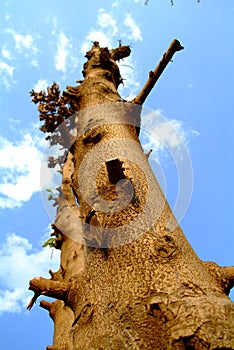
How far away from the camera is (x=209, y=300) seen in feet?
3.74

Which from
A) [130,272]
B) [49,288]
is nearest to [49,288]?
[49,288]

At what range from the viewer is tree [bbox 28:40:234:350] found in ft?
3.56

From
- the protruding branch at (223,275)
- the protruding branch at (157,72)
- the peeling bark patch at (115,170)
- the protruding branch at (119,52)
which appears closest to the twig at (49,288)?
the peeling bark patch at (115,170)

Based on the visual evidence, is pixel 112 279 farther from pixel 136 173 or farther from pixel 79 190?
pixel 79 190

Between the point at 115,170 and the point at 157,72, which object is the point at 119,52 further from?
the point at 115,170

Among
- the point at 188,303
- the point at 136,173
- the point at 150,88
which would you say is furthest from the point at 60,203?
the point at 188,303

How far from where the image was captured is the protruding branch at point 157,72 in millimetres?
2938

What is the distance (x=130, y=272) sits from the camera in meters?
1.35

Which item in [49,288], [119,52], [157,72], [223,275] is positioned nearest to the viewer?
[223,275]

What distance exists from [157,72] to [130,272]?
86.5 inches

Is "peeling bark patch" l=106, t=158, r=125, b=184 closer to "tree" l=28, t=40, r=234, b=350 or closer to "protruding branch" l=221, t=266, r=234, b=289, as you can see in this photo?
"tree" l=28, t=40, r=234, b=350

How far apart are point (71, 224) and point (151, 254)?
9.81 ft

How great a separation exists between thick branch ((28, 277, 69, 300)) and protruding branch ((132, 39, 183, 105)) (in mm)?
1831

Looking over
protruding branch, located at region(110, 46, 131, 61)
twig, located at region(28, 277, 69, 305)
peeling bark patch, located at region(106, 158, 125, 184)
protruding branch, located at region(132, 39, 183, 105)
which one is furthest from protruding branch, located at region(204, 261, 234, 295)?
protruding branch, located at region(110, 46, 131, 61)
